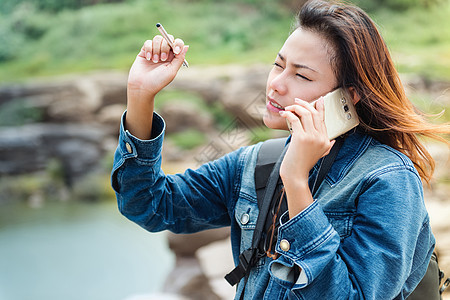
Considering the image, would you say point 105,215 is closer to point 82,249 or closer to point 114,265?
point 82,249

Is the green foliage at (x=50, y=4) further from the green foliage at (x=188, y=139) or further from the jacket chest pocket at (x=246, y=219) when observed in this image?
the jacket chest pocket at (x=246, y=219)

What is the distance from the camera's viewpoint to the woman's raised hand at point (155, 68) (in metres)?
0.94

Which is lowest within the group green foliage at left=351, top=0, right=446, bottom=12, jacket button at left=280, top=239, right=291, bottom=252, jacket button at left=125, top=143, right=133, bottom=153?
green foliage at left=351, top=0, right=446, bottom=12

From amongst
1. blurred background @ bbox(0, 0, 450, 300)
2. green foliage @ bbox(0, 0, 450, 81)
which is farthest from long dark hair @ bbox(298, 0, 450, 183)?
green foliage @ bbox(0, 0, 450, 81)

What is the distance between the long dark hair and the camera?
2.97ft

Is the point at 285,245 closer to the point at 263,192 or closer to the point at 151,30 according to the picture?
the point at 263,192

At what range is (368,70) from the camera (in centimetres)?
91

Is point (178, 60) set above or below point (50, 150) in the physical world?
above

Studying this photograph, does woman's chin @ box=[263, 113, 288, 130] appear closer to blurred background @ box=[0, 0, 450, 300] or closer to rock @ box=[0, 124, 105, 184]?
blurred background @ box=[0, 0, 450, 300]

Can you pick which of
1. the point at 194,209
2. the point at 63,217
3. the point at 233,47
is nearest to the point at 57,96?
the point at 63,217

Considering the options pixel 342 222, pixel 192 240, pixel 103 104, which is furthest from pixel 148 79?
pixel 103 104

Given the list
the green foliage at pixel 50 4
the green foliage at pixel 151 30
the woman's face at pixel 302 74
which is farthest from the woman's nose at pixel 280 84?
the green foliage at pixel 50 4

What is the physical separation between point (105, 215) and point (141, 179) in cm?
476

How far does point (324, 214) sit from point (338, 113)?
8.4 inches
